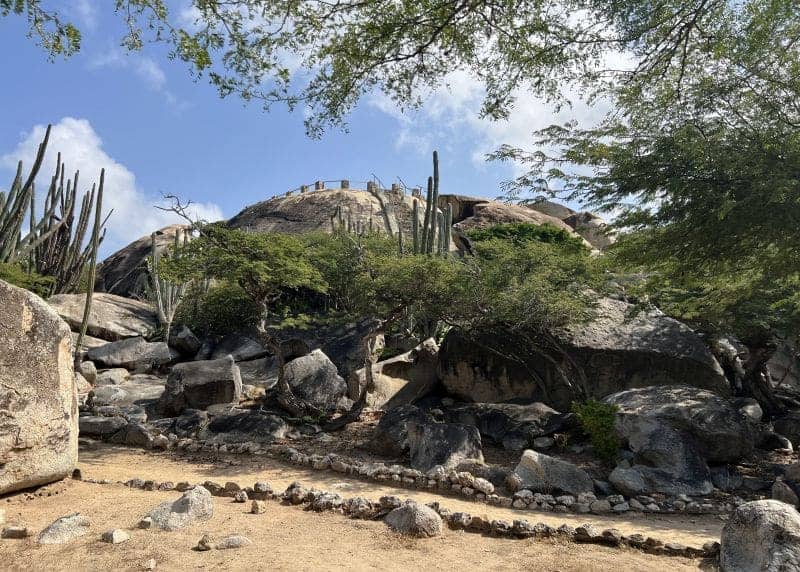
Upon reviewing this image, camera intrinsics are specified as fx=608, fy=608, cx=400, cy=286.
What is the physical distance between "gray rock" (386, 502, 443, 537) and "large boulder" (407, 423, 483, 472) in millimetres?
2959

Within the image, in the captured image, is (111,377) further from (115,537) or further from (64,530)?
(115,537)

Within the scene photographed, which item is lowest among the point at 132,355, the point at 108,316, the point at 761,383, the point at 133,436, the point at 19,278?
the point at 133,436

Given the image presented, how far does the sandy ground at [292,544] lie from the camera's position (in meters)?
5.12

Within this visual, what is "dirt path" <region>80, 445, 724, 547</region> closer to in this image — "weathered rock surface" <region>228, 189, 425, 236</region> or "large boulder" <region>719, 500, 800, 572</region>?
"large boulder" <region>719, 500, 800, 572</region>

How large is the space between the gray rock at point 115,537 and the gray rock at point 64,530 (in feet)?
1.20

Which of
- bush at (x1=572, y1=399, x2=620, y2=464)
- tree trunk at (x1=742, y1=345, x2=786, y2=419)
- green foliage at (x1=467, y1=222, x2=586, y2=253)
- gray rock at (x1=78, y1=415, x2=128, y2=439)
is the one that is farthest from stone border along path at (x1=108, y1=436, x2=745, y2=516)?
green foliage at (x1=467, y1=222, x2=586, y2=253)

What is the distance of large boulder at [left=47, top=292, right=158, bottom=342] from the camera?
21.0 meters

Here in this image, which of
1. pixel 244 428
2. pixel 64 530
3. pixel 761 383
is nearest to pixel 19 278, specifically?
pixel 244 428

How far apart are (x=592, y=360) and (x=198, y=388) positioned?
27.8 ft

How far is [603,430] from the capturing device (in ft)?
31.7

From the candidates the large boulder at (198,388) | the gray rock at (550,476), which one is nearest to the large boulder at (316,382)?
the large boulder at (198,388)

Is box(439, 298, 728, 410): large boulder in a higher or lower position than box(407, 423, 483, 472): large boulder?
higher

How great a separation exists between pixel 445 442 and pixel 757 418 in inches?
270

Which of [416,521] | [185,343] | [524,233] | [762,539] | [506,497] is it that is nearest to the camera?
[762,539]
